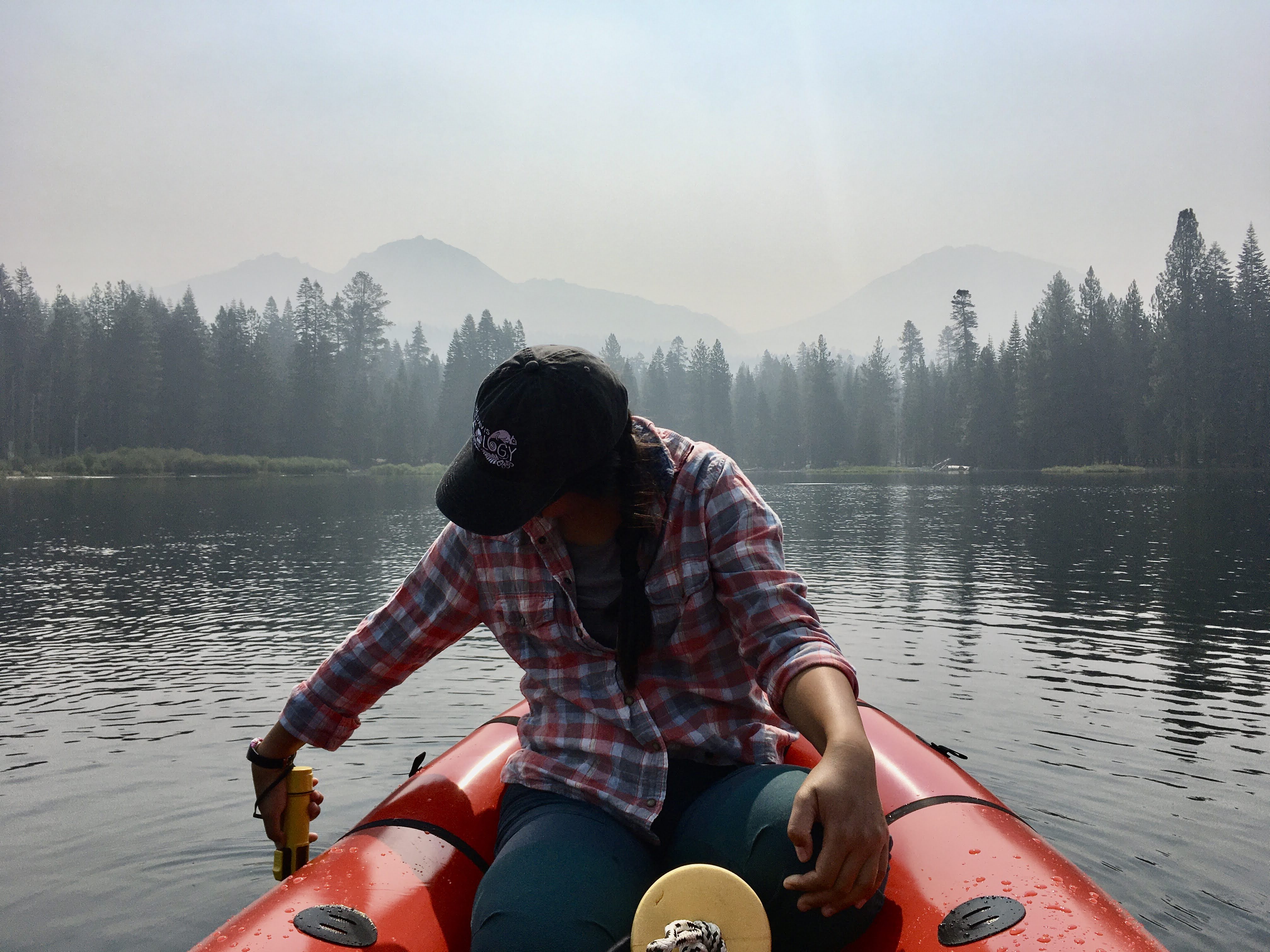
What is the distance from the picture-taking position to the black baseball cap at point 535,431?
1750 millimetres

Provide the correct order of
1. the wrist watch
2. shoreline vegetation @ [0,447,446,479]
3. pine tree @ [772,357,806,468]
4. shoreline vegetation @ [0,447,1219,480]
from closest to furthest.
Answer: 1. the wrist watch
2. shoreline vegetation @ [0,447,446,479]
3. shoreline vegetation @ [0,447,1219,480]
4. pine tree @ [772,357,806,468]

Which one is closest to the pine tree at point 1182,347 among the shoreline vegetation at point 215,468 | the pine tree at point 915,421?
the shoreline vegetation at point 215,468

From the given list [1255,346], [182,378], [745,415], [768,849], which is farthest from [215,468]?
[1255,346]

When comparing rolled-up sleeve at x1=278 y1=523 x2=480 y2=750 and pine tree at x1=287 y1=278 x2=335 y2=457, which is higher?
pine tree at x1=287 y1=278 x2=335 y2=457

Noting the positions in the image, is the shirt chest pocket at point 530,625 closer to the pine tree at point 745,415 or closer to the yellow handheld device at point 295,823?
the yellow handheld device at point 295,823

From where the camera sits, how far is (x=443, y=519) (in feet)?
85.8

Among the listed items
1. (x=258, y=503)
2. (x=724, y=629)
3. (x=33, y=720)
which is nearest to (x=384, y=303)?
(x=258, y=503)

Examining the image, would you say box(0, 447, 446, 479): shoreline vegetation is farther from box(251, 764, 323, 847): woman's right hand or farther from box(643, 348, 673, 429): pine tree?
box(251, 764, 323, 847): woman's right hand

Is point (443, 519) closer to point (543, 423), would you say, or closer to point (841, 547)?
point (841, 547)

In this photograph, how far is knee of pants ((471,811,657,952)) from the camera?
160cm

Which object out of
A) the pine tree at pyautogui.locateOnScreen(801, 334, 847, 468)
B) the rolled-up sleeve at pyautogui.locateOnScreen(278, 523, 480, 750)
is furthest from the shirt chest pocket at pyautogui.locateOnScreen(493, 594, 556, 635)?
the pine tree at pyautogui.locateOnScreen(801, 334, 847, 468)

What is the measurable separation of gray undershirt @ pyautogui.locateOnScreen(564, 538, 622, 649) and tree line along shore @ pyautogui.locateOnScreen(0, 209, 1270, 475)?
60119 mm

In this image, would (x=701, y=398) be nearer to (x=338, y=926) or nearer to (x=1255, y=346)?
(x=1255, y=346)

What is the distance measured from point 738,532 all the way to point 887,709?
20.2ft
